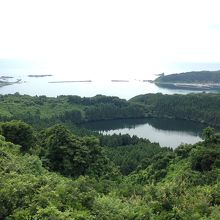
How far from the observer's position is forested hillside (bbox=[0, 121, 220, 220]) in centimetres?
1244

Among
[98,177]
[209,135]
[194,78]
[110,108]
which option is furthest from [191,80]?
[98,177]

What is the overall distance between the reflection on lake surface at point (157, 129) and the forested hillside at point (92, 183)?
31.3m

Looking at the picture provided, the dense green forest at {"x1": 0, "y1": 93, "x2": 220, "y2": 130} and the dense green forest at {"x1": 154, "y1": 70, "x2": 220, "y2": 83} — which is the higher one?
the dense green forest at {"x1": 154, "y1": 70, "x2": 220, "y2": 83}

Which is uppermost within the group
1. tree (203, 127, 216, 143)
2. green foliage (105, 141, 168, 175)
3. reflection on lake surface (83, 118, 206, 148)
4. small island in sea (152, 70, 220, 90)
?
small island in sea (152, 70, 220, 90)

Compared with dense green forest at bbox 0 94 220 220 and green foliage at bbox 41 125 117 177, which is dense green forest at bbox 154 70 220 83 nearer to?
dense green forest at bbox 0 94 220 220

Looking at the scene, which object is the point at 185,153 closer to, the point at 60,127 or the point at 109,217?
the point at 60,127

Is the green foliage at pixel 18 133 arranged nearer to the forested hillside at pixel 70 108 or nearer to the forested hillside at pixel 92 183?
the forested hillside at pixel 92 183

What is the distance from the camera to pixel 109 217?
12.9 meters

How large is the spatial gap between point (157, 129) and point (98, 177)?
5410 cm

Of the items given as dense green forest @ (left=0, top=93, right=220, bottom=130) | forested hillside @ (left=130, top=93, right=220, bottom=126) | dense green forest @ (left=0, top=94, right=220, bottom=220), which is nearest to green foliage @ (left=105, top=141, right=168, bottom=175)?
dense green forest @ (left=0, top=94, right=220, bottom=220)

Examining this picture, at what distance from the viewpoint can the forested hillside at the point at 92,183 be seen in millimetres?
12438

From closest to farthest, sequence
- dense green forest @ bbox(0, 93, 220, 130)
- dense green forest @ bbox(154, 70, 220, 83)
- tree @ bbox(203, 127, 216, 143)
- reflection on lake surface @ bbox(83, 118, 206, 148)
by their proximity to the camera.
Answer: tree @ bbox(203, 127, 216, 143) → reflection on lake surface @ bbox(83, 118, 206, 148) → dense green forest @ bbox(0, 93, 220, 130) → dense green forest @ bbox(154, 70, 220, 83)

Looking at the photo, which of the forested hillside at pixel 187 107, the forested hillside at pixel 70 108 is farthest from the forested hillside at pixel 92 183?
the forested hillside at pixel 187 107

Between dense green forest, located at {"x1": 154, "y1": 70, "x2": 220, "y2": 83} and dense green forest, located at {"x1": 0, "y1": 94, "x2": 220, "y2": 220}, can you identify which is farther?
dense green forest, located at {"x1": 154, "y1": 70, "x2": 220, "y2": 83}
